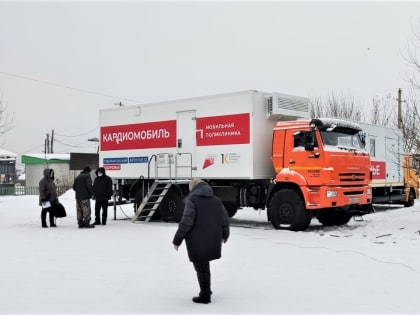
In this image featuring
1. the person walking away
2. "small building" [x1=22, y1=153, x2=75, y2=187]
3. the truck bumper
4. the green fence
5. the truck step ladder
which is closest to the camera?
the truck bumper

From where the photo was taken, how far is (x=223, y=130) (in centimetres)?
1528

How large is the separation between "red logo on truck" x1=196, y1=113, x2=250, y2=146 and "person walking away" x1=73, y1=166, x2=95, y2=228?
3.31 meters

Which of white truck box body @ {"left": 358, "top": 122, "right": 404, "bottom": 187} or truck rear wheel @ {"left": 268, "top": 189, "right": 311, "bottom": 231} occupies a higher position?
white truck box body @ {"left": 358, "top": 122, "right": 404, "bottom": 187}

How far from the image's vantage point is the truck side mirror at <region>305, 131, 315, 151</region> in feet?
45.6

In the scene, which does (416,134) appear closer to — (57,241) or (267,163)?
(267,163)

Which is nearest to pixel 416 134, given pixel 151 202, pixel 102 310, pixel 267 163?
pixel 267 163

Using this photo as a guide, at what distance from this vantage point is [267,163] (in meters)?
15.2

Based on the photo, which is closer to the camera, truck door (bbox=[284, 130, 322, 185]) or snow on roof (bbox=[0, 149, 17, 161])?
truck door (bbox=[284, 130, 322, 185])

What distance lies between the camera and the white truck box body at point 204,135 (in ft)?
48.8

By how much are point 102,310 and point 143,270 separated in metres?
2.40

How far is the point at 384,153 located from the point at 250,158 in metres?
9.58

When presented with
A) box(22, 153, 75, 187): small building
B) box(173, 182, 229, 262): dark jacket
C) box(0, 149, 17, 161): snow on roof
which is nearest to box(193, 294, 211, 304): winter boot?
box(173, 182, 229, 262): dark jacket

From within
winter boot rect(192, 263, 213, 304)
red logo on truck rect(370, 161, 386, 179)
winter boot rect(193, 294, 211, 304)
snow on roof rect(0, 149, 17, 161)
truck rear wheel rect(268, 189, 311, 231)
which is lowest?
winter boot rect(193, 294, 211, 304)

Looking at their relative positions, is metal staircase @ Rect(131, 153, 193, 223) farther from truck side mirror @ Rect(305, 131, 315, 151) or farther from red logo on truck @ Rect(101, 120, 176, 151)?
truck side mirror @ Rect(305, 131, 315, 151)
